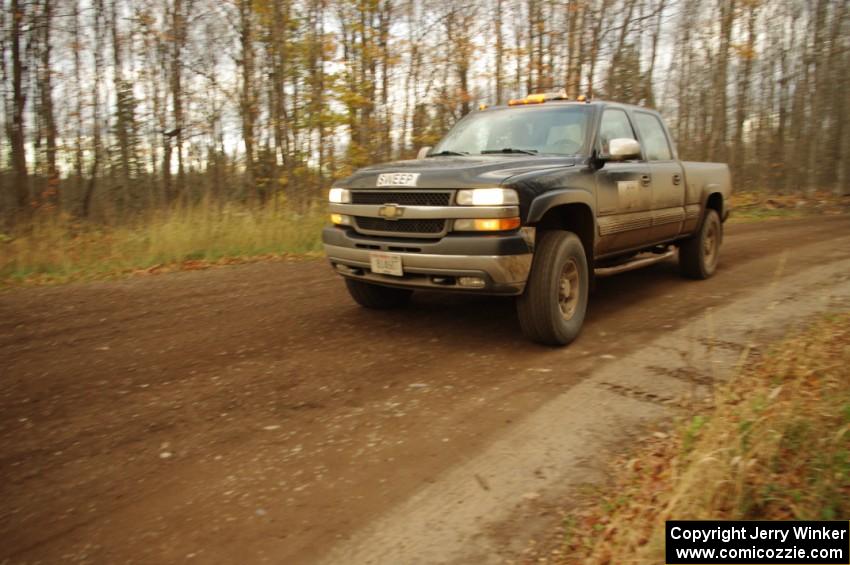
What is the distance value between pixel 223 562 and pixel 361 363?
7.06ft

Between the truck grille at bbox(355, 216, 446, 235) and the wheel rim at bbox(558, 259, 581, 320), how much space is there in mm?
1114

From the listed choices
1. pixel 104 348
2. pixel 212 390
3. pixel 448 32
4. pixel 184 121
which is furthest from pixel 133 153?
pixel 212 390

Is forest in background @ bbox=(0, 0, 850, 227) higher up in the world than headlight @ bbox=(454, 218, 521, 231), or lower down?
higher up

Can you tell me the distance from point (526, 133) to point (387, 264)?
200 cm

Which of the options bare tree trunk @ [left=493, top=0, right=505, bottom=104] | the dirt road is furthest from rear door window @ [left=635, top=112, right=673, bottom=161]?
bare tree trunk @ [left=493, top=0, right=505, bottom=104]

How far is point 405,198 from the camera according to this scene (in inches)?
176

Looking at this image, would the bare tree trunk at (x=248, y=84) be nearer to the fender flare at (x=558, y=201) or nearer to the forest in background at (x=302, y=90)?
the forest in background at (x=302, y=90)

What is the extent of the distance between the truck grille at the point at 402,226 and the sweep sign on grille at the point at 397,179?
290 mm

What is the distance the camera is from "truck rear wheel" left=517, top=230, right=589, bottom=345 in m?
4.32

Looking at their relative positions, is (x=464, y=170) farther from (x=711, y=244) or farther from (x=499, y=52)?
(x=499, y=52)

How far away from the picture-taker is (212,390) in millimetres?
3781

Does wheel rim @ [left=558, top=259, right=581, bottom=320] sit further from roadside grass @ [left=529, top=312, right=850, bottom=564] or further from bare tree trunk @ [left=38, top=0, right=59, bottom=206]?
bare tree trunk @ [left=38, top=0, right=59, bottom=206]

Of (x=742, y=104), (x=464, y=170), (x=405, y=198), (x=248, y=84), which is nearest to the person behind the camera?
(x=464, y=170)

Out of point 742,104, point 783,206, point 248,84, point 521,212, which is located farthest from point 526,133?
point 742,104
